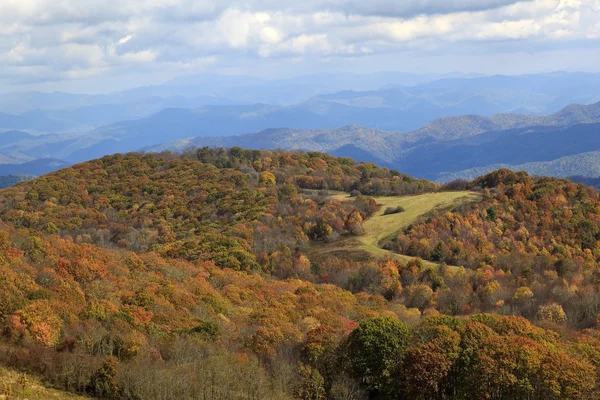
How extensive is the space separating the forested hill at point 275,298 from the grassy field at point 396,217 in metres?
2.00

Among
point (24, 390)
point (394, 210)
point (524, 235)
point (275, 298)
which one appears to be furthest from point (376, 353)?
point (394, 210)

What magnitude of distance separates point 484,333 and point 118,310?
2571 cm

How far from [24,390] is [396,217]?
81.6 meters

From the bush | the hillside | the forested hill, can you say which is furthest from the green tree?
the bush

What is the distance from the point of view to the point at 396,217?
4021 inches

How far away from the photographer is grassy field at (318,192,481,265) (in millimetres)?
93000

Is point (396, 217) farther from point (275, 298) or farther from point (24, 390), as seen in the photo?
point (24, 390)

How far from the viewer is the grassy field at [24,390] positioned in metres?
25.7

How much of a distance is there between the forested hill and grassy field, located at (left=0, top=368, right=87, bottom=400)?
117 cm

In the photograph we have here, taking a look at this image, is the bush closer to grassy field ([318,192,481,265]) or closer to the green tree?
grassy field ([318,192,481,265])

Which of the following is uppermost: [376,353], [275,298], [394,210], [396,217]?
[376,353]

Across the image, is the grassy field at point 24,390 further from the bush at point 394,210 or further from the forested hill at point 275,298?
the bush at point 394,210

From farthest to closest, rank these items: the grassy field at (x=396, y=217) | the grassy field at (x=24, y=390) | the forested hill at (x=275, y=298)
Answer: the grassy field at (x=396, y=217), the forested hill at (x=275, y=298), the grassy field at (x=24, y=390)

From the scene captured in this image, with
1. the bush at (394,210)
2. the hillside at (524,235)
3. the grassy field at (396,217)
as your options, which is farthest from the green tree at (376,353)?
the bush at (394,210)
